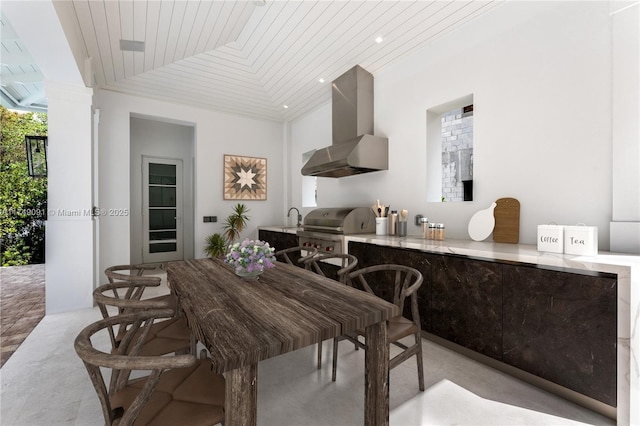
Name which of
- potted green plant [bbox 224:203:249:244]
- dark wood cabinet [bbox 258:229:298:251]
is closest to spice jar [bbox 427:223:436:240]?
dark wood cabinet [bbox 258:229:298:251]

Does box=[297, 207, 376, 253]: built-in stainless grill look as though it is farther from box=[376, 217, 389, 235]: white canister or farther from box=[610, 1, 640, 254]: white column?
box=[610, 1, 640, 254]: white column

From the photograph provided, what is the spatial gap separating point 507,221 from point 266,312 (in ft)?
7.31

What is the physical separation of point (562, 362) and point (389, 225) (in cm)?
189

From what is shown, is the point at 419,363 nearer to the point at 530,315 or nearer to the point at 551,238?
the point at 530,315

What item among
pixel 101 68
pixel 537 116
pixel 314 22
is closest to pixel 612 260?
pixel 537 116

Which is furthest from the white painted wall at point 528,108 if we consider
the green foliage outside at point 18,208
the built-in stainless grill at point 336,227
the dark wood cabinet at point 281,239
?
the green foliage outside at point 18,208

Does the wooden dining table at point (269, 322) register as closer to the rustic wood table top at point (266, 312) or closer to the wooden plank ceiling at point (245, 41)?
the rustic wood table top at point (266, 312)

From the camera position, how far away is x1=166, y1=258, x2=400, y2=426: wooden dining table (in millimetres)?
898

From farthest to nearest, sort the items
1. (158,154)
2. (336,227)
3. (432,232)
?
(158,154) → (336,227) → (432,232)

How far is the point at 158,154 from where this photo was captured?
5.88 meters

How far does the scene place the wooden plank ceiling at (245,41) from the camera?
9.03 feet

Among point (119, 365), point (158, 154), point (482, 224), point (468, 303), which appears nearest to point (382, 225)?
point (482, 224)

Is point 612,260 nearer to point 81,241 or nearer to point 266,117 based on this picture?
point 81,241

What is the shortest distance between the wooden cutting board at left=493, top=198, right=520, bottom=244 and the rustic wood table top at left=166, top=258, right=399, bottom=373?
1693 mm
